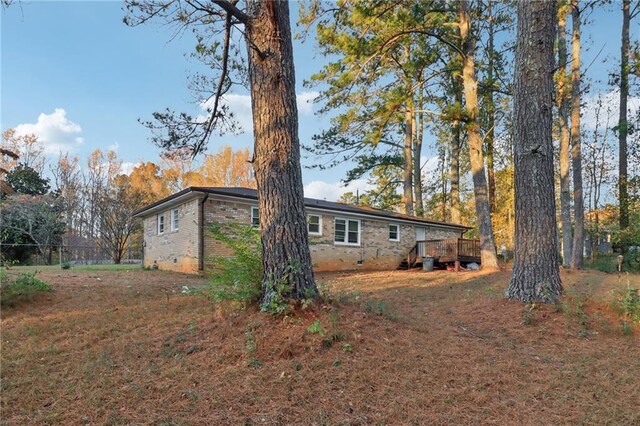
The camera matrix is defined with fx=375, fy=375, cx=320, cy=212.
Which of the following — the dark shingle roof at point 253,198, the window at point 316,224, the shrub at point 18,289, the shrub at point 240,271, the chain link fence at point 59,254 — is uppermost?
the dark shingle roof at point 253,198

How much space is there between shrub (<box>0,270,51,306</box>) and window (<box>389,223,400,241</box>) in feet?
44.2

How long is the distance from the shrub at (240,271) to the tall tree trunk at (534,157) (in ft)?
12.4

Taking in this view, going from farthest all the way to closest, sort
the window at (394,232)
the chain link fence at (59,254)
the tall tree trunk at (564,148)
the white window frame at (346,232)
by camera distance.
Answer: the chain link fence at (59,254)
the window at (394,232)
the white window frame at (346,232)
the tall tree trunk at (564,148)

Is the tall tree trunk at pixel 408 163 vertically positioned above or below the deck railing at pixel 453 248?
above

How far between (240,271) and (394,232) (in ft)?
46.1

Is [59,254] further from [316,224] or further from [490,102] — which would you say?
[490,102]

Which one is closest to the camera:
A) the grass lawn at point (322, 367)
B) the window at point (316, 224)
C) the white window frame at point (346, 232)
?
the grass lawn at point (322, 367)

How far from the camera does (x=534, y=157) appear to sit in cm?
552

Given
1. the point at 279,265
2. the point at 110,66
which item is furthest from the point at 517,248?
the point at 110,66

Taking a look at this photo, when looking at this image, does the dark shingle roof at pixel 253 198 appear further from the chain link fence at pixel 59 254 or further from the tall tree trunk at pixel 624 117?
the chain link fence at pixel 59 254

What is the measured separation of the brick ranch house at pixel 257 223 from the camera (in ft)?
39.3

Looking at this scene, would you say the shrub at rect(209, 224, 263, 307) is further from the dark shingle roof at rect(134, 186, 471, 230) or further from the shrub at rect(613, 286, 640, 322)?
the dark shingle roof at rect(134, 186, 471, 230)

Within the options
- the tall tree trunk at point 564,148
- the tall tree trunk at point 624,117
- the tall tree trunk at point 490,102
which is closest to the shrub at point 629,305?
the tall tree trunk at point 564,148

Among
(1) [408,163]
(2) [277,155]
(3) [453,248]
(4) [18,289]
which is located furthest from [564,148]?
(4) [18,289]
